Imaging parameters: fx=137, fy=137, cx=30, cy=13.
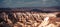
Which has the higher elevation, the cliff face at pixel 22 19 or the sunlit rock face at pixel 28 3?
→ the sunlit rock face at pixel 28 3

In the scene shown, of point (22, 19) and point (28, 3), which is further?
point (28, 3)

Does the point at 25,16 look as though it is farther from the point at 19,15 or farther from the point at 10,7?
the point at 10,7

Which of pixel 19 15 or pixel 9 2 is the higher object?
pixel 9 2

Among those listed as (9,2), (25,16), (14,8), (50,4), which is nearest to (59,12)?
(50,4)

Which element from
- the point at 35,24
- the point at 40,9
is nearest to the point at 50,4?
the point at 40,9

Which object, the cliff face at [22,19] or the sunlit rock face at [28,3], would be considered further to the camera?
the sunlit rock face at [28,3]

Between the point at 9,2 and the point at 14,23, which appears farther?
the point at 9,2

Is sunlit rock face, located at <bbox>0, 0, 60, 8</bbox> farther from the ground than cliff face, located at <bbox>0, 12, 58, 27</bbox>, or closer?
farther from the ground
